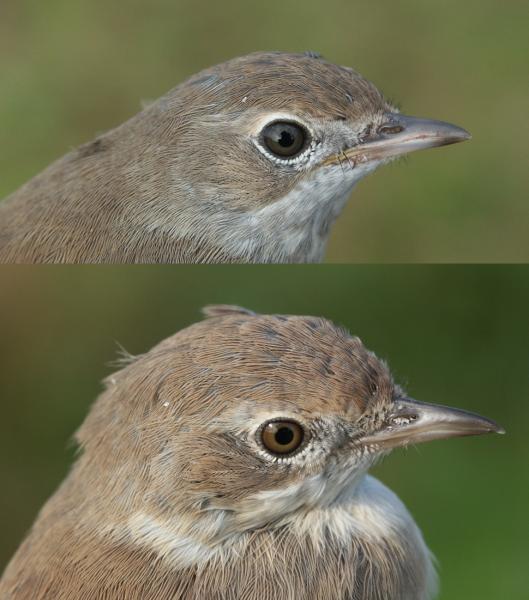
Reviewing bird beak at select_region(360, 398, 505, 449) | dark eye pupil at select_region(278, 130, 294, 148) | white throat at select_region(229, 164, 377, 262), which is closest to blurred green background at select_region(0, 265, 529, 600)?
white throat at select_region(229, 164, 377, 262)

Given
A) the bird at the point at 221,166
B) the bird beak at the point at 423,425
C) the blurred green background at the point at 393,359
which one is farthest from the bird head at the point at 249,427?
the blurred green background at the point at 393,359

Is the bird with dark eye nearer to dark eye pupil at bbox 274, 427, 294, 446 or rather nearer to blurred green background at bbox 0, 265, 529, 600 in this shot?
dark eye pupil at bbox 274, 427, 294, 446

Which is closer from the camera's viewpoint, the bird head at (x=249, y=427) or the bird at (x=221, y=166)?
the bird head at (x=249, y=427)

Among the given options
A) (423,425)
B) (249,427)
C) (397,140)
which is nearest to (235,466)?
(249,427)

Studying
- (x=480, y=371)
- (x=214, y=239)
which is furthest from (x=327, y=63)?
(x=480, y=371)

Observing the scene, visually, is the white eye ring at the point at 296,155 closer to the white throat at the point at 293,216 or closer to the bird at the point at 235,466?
the white throat at the point at 293,216

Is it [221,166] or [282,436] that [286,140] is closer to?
[221,166]
